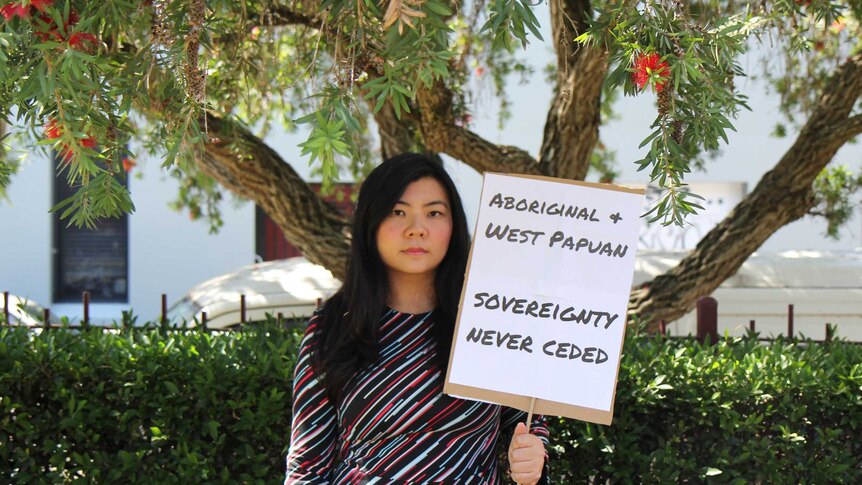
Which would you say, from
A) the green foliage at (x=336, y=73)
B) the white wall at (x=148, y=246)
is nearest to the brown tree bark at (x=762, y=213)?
the green foliage at (x=336, y=73)

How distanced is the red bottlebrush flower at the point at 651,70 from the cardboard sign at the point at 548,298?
46cm

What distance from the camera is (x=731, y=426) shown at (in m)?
3.01

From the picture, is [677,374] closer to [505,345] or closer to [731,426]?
[731,426]

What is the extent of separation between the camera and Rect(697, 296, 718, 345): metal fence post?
150 inches

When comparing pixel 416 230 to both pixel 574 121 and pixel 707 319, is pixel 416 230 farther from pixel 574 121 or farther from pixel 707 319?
pixel 574 121

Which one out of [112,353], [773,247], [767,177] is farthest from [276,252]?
[112,353]

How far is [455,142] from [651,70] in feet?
10.4

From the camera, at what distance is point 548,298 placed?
224 centimetres

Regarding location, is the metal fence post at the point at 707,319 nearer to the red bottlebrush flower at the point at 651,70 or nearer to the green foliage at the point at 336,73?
the green foliage at the point at 336,73

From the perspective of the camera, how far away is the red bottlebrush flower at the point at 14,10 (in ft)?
5.41

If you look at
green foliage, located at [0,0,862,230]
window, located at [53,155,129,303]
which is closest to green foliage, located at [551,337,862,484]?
green foliage, located at [0,0,862,230]

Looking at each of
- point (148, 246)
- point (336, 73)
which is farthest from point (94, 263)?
point (336, 73)

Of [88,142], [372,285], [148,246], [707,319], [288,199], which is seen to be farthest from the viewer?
[148,246]

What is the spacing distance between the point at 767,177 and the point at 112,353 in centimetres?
367
